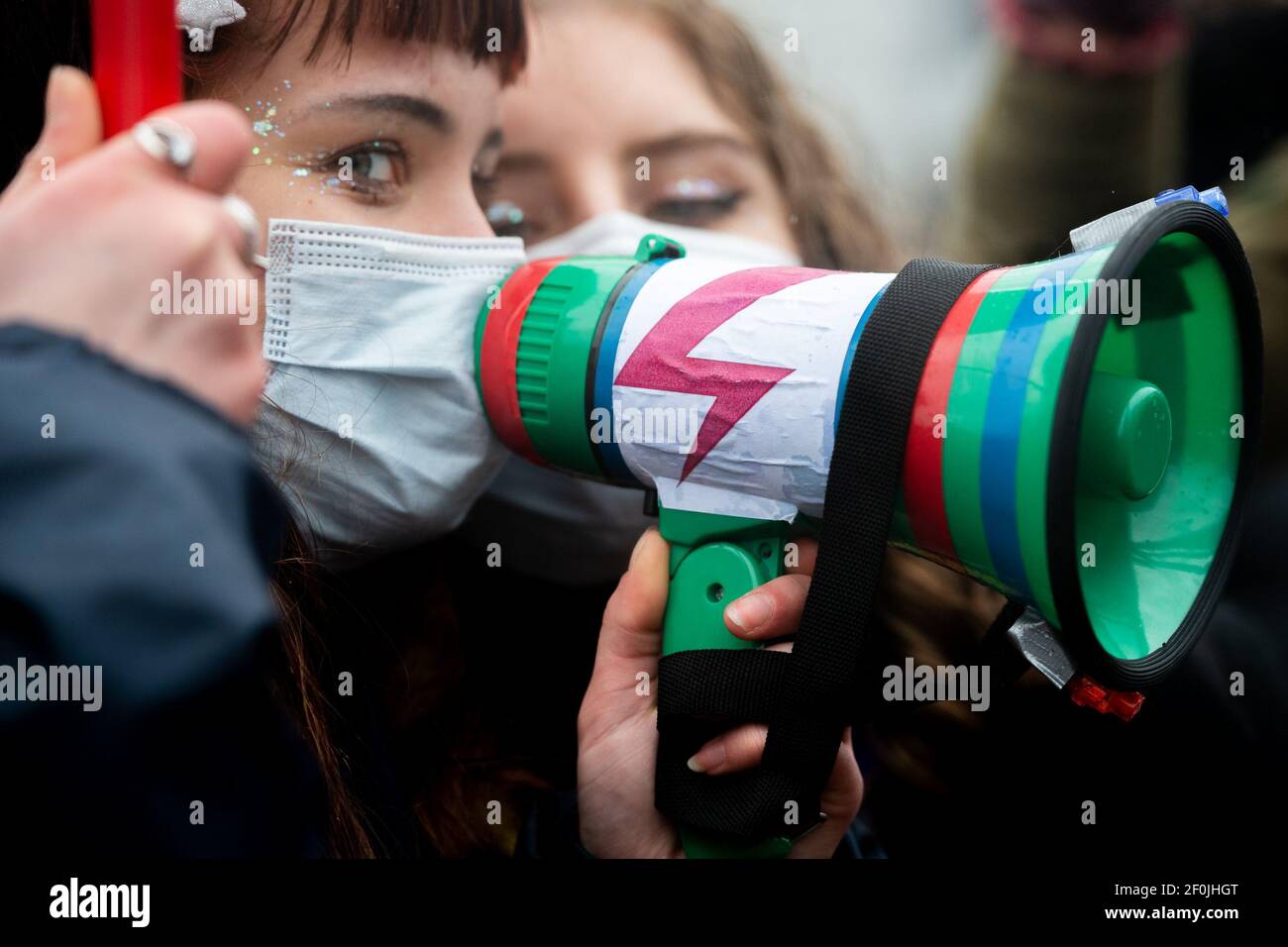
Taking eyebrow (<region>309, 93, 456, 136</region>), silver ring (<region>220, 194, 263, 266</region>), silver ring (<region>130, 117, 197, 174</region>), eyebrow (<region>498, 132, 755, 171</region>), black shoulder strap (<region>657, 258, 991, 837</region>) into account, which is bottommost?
black shoulder strap (<region>657, 258, 991, 837</region>)

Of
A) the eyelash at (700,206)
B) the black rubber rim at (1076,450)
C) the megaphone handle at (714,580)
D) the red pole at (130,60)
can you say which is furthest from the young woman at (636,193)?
the red pole at (130,60)

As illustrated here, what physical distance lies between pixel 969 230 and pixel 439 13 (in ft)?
4.66

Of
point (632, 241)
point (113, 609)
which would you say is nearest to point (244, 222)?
point (113, 609)

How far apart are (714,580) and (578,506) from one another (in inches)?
18.7

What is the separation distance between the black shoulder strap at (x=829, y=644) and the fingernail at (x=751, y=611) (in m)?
0.03

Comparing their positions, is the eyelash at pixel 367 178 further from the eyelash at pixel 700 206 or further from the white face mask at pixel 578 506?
the eyelash at pixel 700 206

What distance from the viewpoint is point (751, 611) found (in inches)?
44.3

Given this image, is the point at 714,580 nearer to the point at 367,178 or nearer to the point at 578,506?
the point at 578,506

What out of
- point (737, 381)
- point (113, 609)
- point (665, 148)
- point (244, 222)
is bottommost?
point (113, 609)

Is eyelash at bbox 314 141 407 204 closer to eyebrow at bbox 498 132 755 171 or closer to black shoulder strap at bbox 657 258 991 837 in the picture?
eyebrow at bbox 498 132 755 171

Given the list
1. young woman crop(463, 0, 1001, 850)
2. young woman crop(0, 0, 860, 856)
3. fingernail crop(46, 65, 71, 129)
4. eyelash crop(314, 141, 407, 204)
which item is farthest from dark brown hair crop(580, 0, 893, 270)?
fingernail crop(46, 65, 71, 129)

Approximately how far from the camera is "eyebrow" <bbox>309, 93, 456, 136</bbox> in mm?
1267

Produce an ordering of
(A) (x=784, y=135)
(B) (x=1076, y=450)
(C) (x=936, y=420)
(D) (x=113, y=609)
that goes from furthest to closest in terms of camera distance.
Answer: (A) (x=784, y=135), (C) (x=936, y=420), (B) (x=1076, y=450), (D) (x=113, y=609)
